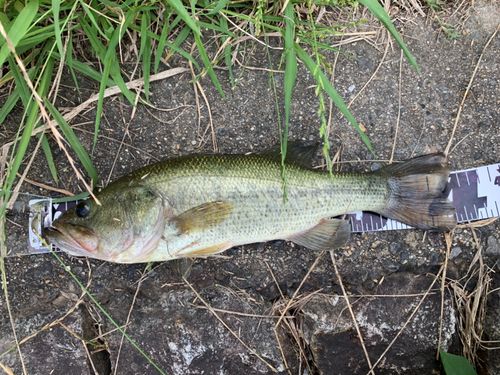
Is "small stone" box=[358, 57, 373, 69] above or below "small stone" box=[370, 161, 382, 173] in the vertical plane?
above

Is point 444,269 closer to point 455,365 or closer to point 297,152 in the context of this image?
point 455,365

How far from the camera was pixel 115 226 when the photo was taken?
2.48 meters

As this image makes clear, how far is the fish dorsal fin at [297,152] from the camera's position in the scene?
2826 millimetres

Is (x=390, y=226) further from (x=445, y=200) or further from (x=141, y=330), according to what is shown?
(x=141, y=330)

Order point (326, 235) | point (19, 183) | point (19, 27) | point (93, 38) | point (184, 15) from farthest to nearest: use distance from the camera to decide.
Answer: point (19, 183), point (326, 235), point (93, 38), point (19, 27), point (184, 15)

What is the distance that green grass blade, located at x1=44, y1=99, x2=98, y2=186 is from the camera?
8.89 feet

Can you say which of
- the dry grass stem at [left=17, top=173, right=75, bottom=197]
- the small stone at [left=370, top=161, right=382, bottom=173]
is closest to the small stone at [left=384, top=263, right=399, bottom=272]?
the small stone at [left=370, top=161, right=382, bottom=173]

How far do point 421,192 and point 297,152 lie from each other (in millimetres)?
1053

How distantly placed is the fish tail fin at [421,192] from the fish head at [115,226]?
71.9 inches

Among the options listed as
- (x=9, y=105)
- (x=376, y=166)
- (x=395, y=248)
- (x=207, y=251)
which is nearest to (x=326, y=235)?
(x=395, y=248)

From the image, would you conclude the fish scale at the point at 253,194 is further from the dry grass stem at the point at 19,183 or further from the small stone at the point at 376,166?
the dry grass stem at the point at 19,183

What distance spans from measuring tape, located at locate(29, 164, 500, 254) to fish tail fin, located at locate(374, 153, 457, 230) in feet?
0.64

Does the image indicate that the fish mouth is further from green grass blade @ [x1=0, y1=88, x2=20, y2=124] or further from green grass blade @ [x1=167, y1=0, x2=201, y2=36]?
green grass blade @ [x1=167, y1=0, x2=201, y2=36]

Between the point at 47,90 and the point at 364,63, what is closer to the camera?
the point at 47,90
